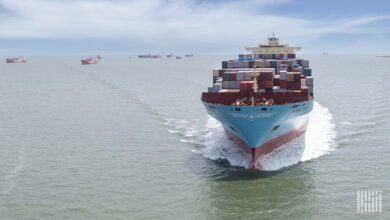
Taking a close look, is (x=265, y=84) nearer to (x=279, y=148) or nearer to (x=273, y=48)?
(x=279, y=148)

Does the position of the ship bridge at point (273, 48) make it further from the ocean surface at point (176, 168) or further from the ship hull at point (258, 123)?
the ship hull at point (258, 123)

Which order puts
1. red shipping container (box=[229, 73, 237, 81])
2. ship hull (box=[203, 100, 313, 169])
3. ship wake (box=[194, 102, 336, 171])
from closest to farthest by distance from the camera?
1. ship hull (box=[203, 100, 313, 169])
2. ship wake (box=[194, 102, 336, 171])
3. red shipping container (box=[229, 73, 237, 81])

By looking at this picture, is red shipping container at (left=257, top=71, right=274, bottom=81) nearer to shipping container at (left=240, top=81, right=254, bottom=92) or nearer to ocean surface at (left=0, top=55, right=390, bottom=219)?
shipping container at (left=240, top=81, right=254, bottom=92)

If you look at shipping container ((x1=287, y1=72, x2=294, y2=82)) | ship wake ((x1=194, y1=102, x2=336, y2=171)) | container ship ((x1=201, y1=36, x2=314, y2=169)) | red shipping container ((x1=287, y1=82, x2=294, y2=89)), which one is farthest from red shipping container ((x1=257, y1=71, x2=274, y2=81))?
ship wake ((x1=194, y1=102, x2=336, y2=171))

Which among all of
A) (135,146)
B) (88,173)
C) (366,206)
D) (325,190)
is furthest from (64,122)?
(366,206)

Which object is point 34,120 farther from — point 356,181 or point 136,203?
point 356,181

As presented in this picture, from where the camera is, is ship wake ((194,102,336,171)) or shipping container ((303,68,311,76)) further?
shipping container ((303,68,311,76))

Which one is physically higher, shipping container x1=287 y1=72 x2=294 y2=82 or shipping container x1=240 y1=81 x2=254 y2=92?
shipping container x1=287 y1=72 x2=294 y2=82

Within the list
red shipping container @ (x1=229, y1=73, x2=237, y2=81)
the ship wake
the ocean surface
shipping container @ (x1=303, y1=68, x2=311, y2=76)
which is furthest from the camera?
shipping container @ (x1=303, y1=68, x2=311, y2=76)
